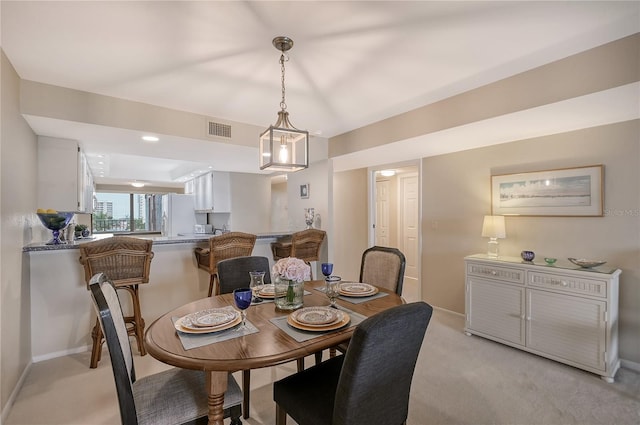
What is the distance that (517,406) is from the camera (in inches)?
76.1

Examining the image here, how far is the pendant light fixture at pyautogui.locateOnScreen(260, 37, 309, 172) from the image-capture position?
1818mm

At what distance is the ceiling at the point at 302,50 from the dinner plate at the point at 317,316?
61.4 inches

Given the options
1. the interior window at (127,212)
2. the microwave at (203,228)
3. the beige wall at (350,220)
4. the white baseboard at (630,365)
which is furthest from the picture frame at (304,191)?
the interior window at (127,212)

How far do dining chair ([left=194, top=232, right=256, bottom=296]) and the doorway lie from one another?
278cm

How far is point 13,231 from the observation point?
2033 millimetres

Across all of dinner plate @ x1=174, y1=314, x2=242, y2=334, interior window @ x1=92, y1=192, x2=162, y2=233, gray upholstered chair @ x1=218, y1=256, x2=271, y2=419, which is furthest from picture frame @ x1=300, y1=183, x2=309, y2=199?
interior window @ x1=92, y1=192, x2=162, y2=233

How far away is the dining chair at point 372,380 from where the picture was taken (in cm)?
99

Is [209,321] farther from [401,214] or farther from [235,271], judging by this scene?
[401,214]

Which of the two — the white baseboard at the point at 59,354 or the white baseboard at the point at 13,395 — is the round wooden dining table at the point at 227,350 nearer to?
the white baseboard at the point at 13,395

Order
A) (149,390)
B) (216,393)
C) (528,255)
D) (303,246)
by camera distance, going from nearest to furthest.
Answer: (216,393), (149,390), (528,255), (303,246)

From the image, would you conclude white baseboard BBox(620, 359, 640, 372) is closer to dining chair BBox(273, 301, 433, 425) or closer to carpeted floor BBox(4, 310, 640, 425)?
carpeted floor BBox(4, 310, 640, 425)

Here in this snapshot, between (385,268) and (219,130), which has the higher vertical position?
(219,130)

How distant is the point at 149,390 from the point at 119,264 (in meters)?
1.46

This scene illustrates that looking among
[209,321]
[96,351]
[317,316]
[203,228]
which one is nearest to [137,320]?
[96,351]
